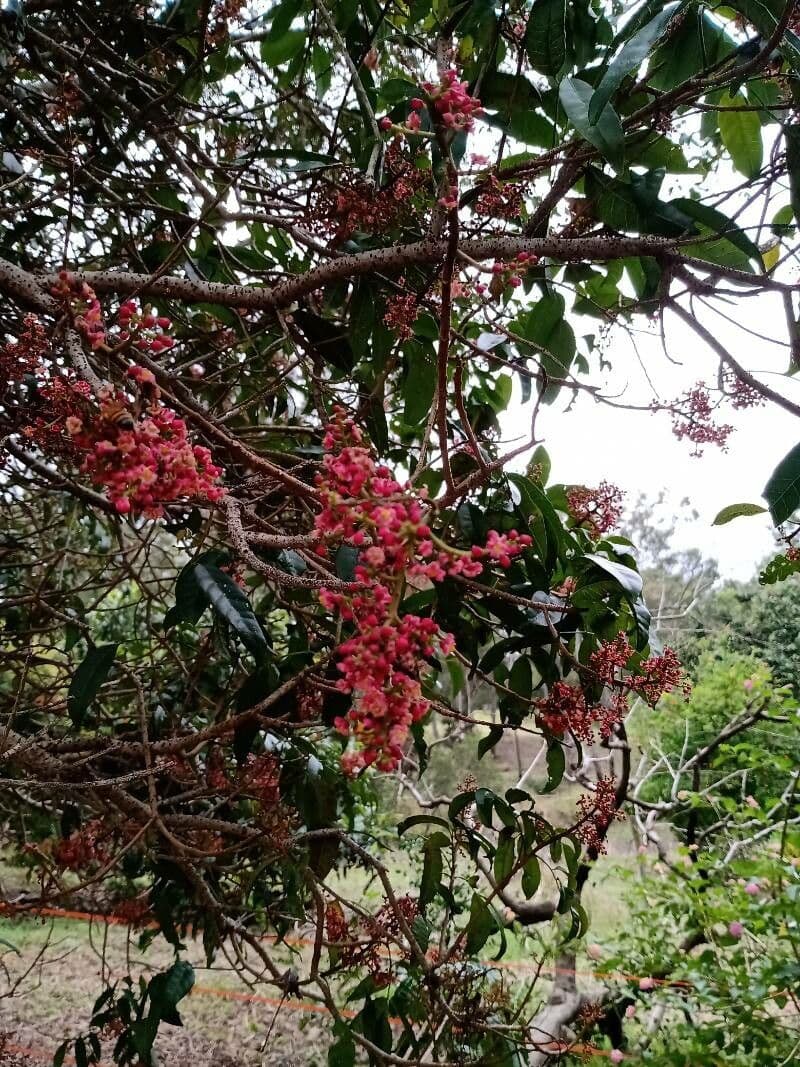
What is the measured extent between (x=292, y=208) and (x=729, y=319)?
2.33 ft

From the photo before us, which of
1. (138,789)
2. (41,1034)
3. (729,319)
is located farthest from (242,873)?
(729,319)

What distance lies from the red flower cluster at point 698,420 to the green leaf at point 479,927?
2.34 feet

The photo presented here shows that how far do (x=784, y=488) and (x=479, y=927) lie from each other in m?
0.73

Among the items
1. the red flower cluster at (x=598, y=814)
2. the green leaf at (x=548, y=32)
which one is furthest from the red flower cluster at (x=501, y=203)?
the red flower cluster at (x=598, y=814)

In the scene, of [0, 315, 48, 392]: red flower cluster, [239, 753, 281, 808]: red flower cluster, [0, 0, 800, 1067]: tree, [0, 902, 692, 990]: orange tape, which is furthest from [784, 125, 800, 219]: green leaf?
[0, 902, 692, 990]: orange tape

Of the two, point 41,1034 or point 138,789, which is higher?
point 138,789

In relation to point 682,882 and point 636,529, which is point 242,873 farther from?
point 636,529

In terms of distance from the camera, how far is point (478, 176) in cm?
86

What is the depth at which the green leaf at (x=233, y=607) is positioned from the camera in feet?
2.59

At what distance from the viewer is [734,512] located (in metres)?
0.88

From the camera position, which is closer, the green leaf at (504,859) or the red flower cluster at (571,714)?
the red flower cluster at (571,714)

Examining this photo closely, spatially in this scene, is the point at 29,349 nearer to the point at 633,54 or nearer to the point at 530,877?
the point at 633,54

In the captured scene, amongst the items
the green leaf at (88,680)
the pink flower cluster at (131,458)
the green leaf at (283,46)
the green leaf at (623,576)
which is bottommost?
the green leaf at (88,680)

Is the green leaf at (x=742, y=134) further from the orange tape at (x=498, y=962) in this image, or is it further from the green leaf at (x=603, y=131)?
the orange tape at (x=498, y=962)
